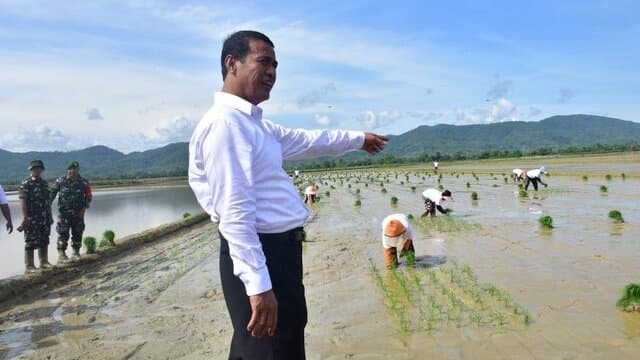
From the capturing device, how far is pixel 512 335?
5.07 meters

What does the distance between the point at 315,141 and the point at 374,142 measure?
0.32 m

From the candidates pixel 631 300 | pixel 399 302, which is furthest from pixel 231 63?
pixel 631 300

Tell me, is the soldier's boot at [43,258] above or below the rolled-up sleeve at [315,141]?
below

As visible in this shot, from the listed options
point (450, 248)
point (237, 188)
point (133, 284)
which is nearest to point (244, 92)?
point (237, 188)

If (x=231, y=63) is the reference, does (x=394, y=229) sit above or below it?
below

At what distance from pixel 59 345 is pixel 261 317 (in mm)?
4489

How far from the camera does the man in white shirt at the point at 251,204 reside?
2.09 m

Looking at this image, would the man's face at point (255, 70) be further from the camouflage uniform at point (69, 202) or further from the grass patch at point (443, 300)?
the camouflage uniform at point (69, 202)

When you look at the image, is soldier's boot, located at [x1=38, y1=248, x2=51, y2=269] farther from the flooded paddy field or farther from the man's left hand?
the man's left hand

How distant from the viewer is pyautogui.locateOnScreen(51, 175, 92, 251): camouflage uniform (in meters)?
10.5

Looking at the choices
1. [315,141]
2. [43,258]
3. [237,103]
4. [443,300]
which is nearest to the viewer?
[237,103]

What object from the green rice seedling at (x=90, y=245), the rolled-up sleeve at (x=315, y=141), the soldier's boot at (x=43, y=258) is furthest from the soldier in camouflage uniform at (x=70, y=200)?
the rolled-up sleeve at (x=315, y=141)

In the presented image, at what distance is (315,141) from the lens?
278 cm

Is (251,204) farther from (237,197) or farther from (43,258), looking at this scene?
(43,258)
